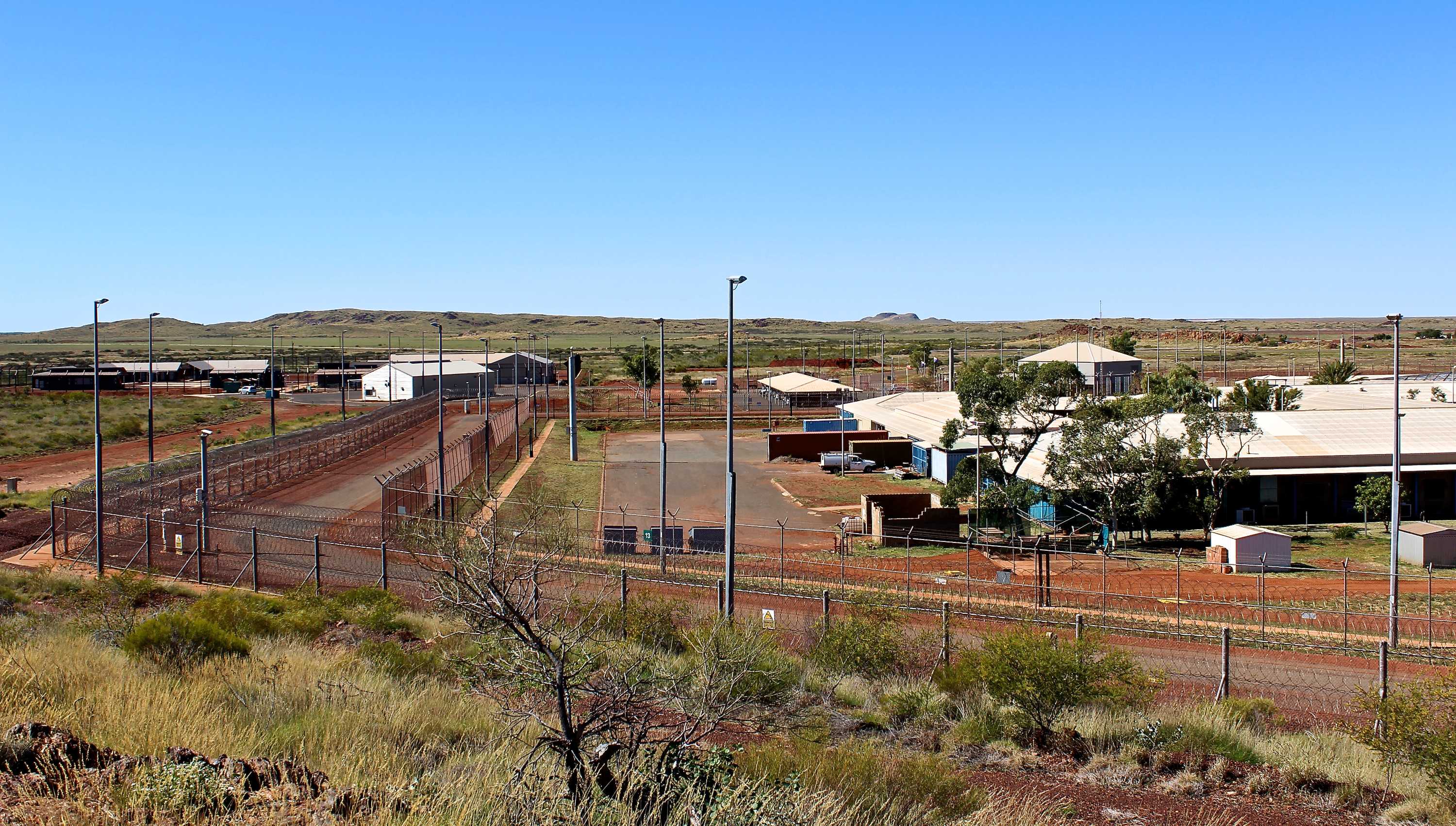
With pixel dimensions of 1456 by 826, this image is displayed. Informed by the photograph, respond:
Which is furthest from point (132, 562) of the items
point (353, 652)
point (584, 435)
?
point (584, 435)

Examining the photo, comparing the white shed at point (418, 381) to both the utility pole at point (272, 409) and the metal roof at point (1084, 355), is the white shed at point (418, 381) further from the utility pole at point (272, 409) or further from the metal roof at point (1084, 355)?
the metal roof at point (1084, 355)

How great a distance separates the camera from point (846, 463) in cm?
5703

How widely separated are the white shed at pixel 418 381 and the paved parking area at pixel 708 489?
41.2m

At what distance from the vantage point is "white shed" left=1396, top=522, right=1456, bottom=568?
106 ft

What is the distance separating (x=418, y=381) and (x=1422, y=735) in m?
102

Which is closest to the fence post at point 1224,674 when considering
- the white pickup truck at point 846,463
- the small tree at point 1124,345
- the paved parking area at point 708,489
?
the paved parking area at point 708,489

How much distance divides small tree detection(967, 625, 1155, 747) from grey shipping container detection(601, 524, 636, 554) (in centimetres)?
1698

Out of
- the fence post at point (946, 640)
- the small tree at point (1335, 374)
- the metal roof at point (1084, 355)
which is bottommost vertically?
the fence post at point (946, 640)

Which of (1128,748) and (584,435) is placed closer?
(1128,748)

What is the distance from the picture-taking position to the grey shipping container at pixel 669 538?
106 ft

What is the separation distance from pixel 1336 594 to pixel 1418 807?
62.5ft

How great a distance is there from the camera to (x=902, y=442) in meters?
60.8

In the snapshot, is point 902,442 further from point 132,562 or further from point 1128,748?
point 1128,748

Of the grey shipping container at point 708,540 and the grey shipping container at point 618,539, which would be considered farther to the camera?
the grey shipping container at point 708,540
